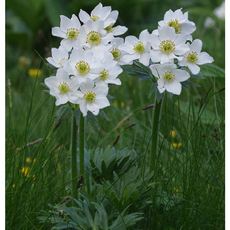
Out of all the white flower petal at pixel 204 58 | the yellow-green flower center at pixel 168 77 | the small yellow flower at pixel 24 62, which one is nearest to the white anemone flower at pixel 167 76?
the yellow-green flower center at pixel 168 77

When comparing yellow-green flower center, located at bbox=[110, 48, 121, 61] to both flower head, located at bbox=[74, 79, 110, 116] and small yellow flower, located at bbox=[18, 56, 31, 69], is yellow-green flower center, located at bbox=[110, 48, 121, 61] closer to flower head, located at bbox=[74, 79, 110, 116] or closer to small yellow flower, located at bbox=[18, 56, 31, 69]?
flower head, located at bbox=[74, 79, 110, 116]

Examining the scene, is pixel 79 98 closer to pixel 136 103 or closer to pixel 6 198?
pixel 6 198

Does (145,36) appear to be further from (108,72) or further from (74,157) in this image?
(74,157)

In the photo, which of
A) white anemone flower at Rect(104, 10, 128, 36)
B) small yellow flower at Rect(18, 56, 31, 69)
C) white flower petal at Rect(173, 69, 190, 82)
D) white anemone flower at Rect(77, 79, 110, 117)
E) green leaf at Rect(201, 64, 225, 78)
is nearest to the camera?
white anemone flower at Rect(77, 79, 110, 117)

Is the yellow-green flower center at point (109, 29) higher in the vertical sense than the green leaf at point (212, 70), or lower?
lower

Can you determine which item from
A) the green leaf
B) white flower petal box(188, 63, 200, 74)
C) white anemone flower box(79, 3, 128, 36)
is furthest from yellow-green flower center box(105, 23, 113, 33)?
the green leaf

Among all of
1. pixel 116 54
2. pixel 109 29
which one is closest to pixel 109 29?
pixel 109 29

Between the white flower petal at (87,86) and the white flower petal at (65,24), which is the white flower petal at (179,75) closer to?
the white flower petal at (87,86)

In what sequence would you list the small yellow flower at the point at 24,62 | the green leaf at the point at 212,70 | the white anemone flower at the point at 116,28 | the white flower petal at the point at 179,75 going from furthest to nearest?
1. the small yellow flower at the point at 24,62
2. the green leaf at the point at 212,70
3. the white anemone flower at the point at 116,28
4. the white flower petal at the point at 179,75
